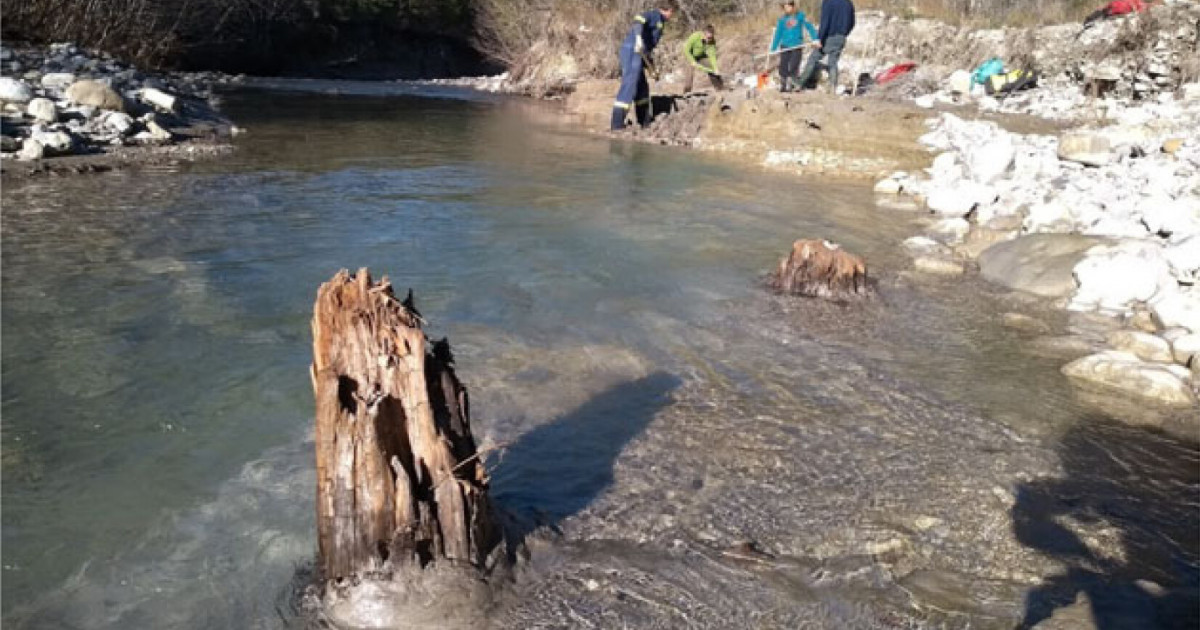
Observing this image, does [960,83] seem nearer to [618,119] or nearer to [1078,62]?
[1078,62]

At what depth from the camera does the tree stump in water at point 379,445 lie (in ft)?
9.39

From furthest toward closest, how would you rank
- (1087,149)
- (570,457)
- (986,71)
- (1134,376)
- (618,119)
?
(986,71) < (618,119) < (1087,149) < (1134,376) < (570,457)

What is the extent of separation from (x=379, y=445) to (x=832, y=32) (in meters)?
15.4

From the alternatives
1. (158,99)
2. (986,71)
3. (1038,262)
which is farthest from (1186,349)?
(158,99)

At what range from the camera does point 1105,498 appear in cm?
406

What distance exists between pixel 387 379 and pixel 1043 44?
20664 millimetres

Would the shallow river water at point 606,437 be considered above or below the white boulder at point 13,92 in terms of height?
below

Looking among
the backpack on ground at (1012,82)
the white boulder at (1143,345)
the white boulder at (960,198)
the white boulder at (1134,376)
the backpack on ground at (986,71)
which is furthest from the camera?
the backpack on ground at (986,71)

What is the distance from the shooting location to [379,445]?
2.86 metres

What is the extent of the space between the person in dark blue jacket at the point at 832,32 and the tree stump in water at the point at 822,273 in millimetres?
10010

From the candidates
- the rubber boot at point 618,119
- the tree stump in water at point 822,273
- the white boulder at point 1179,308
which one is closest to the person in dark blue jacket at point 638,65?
the rubber boot at point 618,119

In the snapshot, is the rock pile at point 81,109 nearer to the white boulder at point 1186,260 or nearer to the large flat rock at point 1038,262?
the large flat rock at point 1038,262

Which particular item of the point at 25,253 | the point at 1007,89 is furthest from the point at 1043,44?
the point at 25,253

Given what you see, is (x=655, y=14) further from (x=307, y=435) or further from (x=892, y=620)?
(x=892, y=620)
